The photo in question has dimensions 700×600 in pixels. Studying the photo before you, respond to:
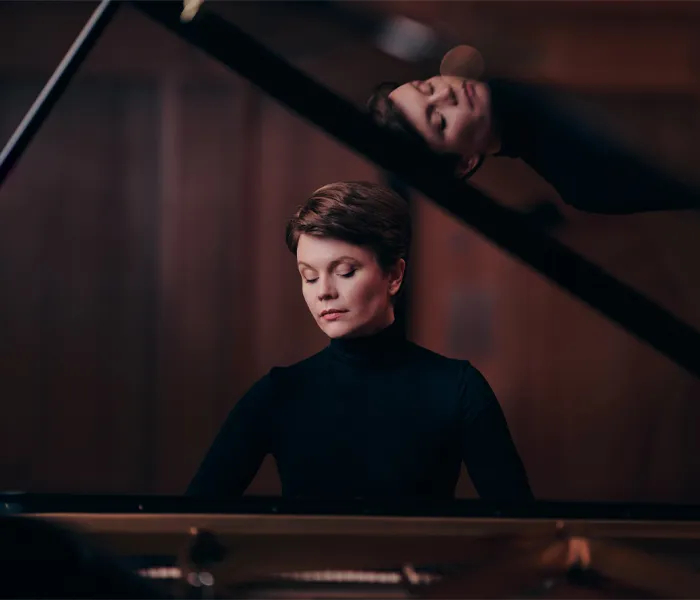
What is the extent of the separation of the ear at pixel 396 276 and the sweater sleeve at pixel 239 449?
0.62ft

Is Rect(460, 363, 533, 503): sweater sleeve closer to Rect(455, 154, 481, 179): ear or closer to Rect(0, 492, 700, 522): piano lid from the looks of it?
Rect(0, 492, 700, 522): piano lid

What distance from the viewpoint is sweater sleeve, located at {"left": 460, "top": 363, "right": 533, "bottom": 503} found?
2.94 feet

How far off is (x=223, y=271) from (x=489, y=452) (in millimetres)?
1012

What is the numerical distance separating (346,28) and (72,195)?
748mm

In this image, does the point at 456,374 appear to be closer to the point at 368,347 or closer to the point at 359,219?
the point at 368,347

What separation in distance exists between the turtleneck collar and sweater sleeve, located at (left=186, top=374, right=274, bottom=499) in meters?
0.10

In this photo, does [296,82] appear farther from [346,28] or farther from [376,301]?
[346,28]

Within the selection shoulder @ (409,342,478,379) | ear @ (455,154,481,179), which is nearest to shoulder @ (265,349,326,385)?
shoulder @ (409,342,478,379)

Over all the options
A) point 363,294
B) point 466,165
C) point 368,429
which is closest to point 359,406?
point 368,429

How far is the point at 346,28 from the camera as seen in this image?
179cm

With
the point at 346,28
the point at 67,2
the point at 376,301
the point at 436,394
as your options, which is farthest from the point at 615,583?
the point at 67,2

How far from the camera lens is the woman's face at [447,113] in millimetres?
1038

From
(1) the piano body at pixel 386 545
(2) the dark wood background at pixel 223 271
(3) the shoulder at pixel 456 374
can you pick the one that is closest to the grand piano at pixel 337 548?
(1) the piano body at pixel 386 545

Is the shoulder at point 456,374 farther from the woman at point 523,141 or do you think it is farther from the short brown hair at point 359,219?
the woman at point 523,141
